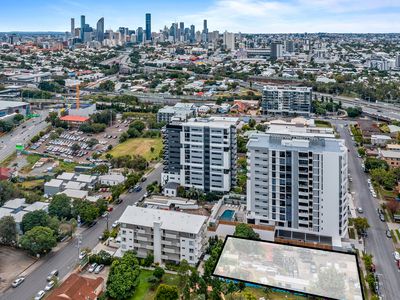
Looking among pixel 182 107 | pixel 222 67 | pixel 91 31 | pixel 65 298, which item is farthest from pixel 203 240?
pixel 91 31

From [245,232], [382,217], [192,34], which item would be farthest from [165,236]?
[192,34]

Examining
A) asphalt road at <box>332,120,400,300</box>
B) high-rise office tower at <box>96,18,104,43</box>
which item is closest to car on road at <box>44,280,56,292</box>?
asphalt road at <box>332,120,400,300</box>

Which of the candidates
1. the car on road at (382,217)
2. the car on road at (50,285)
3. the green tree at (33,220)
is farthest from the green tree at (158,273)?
the car on road at (382,217)

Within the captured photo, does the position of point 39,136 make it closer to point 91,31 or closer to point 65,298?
point 65,298

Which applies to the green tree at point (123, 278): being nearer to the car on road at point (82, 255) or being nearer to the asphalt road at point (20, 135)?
the car on road at point (82, 255)

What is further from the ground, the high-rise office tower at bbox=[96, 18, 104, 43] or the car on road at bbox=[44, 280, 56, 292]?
the high-rise office tower at bbox=[96, 18, 104, 43]

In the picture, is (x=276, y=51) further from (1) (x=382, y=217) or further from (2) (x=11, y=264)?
(2) (x=11, y=264)

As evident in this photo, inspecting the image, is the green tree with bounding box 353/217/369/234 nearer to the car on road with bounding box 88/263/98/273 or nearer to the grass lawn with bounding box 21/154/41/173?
the car on road with bounding box 88/263/98/273
